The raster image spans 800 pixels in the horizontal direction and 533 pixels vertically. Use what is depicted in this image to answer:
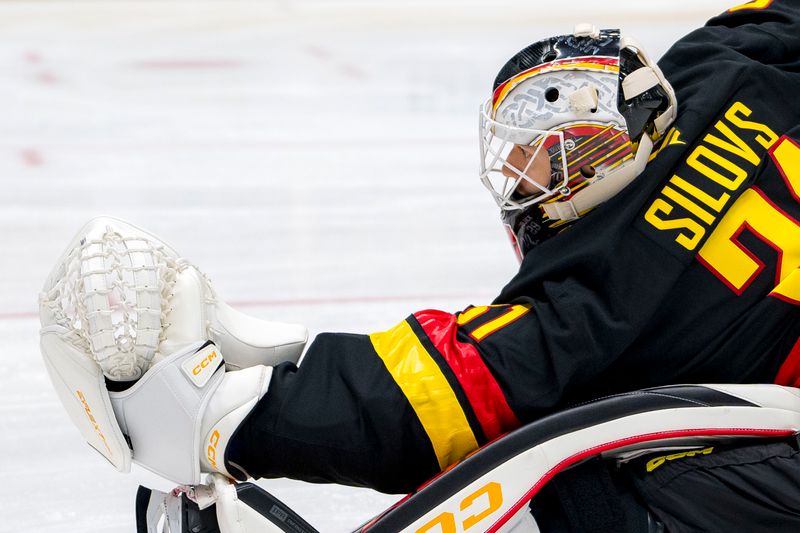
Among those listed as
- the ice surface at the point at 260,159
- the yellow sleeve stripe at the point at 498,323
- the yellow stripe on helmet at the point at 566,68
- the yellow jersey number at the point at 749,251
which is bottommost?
the ice surface at the point at 260,159

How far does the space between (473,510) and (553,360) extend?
21 centimetres

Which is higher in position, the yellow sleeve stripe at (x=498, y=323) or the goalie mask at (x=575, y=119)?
the goalie mask at (x=575, y=119)

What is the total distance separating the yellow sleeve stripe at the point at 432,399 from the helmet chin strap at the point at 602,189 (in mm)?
268

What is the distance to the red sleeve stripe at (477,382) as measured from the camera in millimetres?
1449

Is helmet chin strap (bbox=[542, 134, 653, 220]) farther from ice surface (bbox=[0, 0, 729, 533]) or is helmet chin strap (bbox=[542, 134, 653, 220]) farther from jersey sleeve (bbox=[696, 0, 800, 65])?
ice surface (bbox=[0, 0, 729, 533])

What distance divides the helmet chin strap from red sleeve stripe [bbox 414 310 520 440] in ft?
0.74

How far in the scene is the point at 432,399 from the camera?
1.45m

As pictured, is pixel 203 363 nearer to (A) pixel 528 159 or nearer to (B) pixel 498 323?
(B) pixel 498 323

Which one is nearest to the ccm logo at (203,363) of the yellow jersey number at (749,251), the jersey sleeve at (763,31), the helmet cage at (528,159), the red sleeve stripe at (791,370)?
the helmet cage at (528,159)

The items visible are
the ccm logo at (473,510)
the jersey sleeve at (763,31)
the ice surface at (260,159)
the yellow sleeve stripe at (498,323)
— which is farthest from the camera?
the ice surface at (260,159)

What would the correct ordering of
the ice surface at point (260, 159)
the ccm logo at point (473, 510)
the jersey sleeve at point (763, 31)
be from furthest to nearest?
1. the ice surface at point (260, 159)
2. the jersey sleeve at point (763, 31)
3. the ccm logo at point (473, 510)

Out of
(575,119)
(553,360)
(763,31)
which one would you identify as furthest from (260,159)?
(553,360)

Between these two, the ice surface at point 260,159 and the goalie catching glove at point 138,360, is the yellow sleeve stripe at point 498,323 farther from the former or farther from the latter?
the ice surface at point 260,159

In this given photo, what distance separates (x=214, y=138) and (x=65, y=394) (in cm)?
225
